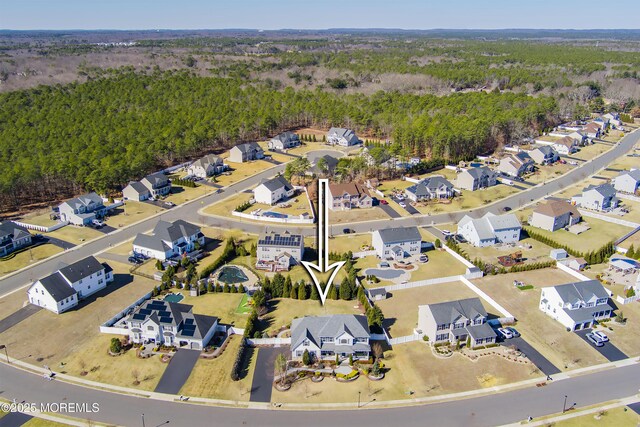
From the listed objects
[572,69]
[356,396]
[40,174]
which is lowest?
[356,396]

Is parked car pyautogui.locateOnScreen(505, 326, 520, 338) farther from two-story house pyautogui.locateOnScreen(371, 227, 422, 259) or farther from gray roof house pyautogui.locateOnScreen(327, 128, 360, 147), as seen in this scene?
gray roof house pyautogui.locateOnScreen(327, 128, 360, 147)

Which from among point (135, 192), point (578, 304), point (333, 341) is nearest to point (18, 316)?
point (333, 341)

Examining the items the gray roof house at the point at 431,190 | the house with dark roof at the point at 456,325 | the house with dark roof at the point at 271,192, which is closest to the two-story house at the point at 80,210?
the house with dark roof at the point at 271,192

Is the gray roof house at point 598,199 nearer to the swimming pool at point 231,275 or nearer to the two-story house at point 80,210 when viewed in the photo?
the swimming pool at point 231,275

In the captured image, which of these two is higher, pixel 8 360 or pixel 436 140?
pixel 436 140

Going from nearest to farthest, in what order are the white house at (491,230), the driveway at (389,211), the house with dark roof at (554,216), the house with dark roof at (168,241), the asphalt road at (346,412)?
the asphalt road at (346,412) → the house with dark roof at (168,241) → the white house at (491,230) → the house with dark roof at (554,216) → the driveway at (389,211)

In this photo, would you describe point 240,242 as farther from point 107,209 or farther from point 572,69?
point 572,69

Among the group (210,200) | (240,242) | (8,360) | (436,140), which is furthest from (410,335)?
(436,140)
